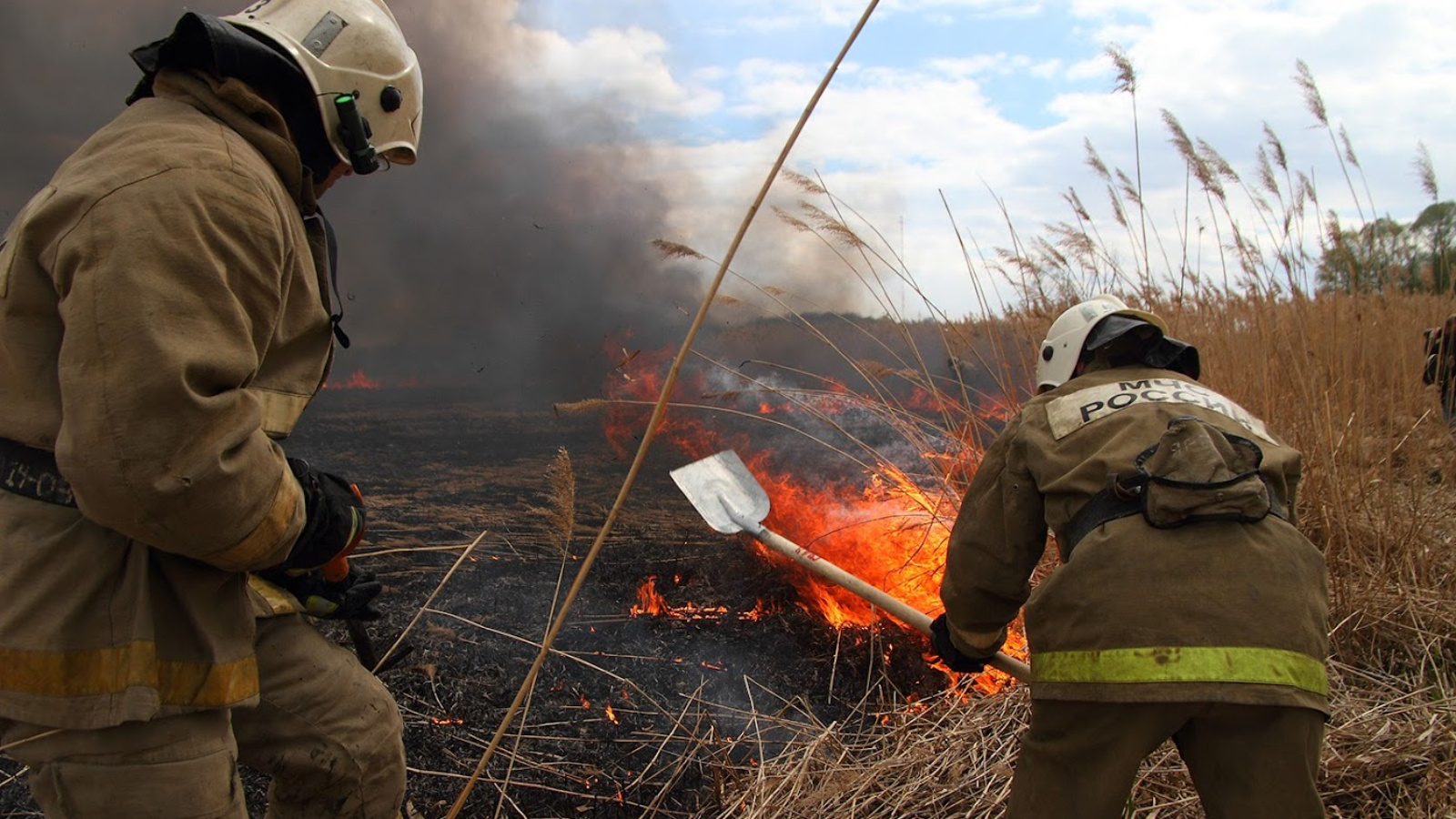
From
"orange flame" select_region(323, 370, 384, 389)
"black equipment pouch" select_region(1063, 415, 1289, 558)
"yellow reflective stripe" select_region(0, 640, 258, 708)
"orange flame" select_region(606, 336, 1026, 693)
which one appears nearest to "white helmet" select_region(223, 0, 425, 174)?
"yellow reflective stripe" select_region(0, 640, 258, 708)

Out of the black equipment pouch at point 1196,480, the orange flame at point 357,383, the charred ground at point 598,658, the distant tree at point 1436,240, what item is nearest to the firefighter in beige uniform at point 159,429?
the charred ground at point 598,658

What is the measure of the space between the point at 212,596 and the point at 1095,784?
1.93 m

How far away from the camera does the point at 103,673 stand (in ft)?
4.66

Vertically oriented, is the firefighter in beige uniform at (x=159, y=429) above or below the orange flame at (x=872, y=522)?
above

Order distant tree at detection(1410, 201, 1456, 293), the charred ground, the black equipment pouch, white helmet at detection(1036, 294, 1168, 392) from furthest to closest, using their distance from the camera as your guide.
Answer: distant tree at detection(1410, 201, 1456, 293) < the charred ground < white helmet at detection(1036, 294, 1168, 392) < the black equipment pouch

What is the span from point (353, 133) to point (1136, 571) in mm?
2042

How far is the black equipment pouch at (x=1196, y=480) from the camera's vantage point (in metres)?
1.82

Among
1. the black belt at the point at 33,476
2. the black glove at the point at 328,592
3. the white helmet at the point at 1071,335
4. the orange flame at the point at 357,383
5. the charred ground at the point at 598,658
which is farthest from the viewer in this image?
the orange flame at the point at 357,383

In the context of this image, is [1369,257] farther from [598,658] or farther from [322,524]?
[322,524]

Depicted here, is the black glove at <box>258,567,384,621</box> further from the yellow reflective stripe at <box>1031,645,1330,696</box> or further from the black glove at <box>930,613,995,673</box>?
the yellow reflective stripe at <box>1031,645,1330,696</box>

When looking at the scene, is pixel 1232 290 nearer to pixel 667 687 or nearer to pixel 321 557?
pixel 667 687

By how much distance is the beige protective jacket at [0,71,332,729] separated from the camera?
4.28 ft

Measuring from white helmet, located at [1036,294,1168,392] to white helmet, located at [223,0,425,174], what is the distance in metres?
2.01

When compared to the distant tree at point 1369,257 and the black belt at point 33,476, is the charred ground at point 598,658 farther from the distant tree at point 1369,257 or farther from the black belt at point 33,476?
the distant tree at point 1369,257
